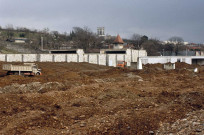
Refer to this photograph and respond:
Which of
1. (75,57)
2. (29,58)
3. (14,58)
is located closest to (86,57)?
(75,57)

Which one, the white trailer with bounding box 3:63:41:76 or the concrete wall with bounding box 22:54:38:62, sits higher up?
the concrete wall with bounding box 22:54:38:62

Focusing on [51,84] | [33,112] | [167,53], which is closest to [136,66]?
[51,84]

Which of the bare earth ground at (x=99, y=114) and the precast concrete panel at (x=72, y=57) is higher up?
the precast concrete panel at (x=72, y=57)

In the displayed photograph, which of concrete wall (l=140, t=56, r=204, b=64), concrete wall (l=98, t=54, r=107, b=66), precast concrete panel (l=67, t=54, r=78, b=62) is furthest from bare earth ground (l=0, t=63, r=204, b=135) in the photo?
concrete wall (l=140, t=56, r=204, b=64)

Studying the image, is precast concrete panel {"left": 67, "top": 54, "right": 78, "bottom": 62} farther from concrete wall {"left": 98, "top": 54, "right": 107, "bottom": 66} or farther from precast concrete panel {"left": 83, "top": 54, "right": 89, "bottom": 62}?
concrete wall {"left": 98, "top": 54, "right": 107, "bottom": 66}

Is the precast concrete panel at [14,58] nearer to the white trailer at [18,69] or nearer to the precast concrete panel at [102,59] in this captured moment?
the precast concrete panel at [102,59]

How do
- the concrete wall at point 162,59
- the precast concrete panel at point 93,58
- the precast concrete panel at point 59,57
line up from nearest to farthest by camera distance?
the precast concrete panel at point 59,57
the precast concrete panel at point 93,58
the concrete wall at point 162,59

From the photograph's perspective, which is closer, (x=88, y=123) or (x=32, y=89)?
(x=88, y=123)

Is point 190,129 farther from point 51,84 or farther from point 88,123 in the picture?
point 51,84

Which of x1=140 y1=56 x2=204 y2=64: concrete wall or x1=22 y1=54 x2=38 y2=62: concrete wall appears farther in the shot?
x1=140 y1=56 x2=204 y2=64: concrete wall

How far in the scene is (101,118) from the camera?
9.61 metres

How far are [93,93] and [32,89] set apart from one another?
4945 mm

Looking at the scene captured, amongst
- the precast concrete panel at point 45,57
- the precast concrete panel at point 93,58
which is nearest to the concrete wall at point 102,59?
the precast concrete panel at point 93,58

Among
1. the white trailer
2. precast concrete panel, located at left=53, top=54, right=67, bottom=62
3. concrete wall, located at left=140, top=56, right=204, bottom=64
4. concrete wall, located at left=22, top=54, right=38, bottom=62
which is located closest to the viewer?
the white trailer
